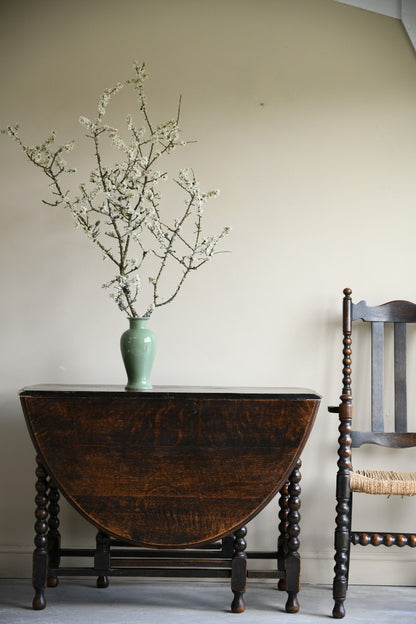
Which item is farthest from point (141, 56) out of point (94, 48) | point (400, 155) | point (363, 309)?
point (363, 309)

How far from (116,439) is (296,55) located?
1726mm

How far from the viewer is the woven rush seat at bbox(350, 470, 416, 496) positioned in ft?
7.35

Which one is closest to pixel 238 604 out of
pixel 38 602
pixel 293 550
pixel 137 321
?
pixel 293 550

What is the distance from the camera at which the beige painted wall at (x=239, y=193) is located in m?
2.70

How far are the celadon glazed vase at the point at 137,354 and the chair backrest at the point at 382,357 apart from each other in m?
0.75

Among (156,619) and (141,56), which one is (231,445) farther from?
(141,56)

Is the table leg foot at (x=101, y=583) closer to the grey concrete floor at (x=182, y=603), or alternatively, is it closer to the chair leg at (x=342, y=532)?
the grey concrete floor at (x=182, y=603)

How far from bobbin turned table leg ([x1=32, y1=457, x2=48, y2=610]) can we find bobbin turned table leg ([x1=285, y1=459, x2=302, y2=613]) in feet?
2.71

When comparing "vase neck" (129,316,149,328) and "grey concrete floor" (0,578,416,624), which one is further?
"vase neck" (129,316,149,328)

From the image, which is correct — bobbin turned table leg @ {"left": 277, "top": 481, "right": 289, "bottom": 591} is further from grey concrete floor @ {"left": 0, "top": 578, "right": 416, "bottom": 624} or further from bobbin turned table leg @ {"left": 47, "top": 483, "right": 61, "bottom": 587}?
bobbin turned table leg @ {"left": 47, "top": 483, "right": 61, "bottom": 587}

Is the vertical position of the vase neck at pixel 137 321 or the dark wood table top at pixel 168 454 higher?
the vase neck at pixel 137 321

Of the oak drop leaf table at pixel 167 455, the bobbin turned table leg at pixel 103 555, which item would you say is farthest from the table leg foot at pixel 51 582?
the oak drop leaf table at pixel 167 455

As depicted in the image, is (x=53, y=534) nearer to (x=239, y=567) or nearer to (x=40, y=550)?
(x=40, y=550)

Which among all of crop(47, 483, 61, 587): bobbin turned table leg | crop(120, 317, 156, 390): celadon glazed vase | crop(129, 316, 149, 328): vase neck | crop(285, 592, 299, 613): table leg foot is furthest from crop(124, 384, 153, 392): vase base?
crop(285, 592, 299, 613): table leg foot
